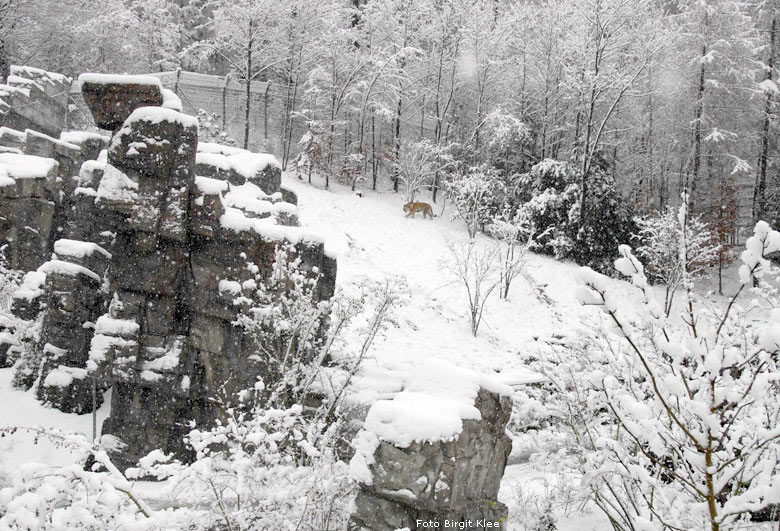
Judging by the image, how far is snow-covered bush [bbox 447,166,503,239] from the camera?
21281mm

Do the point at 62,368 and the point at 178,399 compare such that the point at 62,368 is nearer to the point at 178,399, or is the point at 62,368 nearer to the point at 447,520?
the point at 178,399

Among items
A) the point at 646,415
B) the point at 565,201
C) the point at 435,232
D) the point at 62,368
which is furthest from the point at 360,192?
the point at 646,415

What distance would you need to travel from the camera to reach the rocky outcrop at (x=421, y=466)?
5.36m

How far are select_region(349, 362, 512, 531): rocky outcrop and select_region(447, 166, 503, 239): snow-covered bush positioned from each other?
15438 mm

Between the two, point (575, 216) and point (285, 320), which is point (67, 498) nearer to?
point (285, 320)

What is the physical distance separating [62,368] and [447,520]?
1140 cm

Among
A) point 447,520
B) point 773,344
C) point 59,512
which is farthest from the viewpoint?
point 447,520

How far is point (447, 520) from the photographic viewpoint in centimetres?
559

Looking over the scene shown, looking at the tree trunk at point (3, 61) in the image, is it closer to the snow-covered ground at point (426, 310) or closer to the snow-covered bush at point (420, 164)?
the snow-covered ground at point (426, 310)

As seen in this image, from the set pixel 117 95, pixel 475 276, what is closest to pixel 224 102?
pixel 117 95

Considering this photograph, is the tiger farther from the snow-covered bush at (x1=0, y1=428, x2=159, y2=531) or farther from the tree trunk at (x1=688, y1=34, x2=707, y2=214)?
the snow-covered bush at (x1=0, y1=428, x2=159, y2=531)

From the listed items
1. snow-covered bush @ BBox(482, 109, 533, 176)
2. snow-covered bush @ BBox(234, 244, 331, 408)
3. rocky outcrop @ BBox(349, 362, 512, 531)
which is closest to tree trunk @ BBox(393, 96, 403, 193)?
snow-covered bush @ BBox(482, 109, 533, 176)

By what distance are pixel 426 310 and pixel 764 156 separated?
59.9ft

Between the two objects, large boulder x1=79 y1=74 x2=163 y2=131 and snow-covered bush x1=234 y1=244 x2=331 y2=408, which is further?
large boulder x1=79 y1=74 x2=163 y2=131
